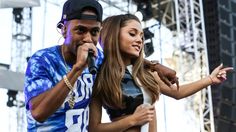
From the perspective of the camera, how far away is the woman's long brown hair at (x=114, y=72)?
1.42 metres

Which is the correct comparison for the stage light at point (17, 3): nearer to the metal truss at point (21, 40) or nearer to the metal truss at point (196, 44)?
the metal truss at point (21, 40)

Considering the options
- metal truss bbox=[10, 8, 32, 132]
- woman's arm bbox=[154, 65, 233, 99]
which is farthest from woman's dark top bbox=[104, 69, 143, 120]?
metal truss bbox=[10, 8, 32, 132]

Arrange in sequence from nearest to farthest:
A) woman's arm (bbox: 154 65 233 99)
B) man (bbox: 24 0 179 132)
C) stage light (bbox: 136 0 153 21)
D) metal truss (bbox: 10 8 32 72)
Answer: man (bbox: 24 0 179 132) < woman's arm (bbox: 154 65 233 99) < metal truss (bbox: 10 8 32 72) < stage light (bbox: 136 0 153 21)

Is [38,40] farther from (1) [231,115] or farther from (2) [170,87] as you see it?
(1) [231,115]

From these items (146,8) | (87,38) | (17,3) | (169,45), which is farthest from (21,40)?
(87,38)

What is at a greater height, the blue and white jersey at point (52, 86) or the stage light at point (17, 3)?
the stage light at point (17, 3)

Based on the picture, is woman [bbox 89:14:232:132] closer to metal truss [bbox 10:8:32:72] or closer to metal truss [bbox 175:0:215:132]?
metal truss [bbox 10:8:32:72]

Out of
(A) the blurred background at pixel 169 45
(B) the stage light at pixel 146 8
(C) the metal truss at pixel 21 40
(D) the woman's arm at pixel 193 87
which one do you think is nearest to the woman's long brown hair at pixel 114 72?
(D) the woman's arm at pixel 193 87

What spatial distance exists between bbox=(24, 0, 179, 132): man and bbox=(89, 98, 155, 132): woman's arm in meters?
0.08

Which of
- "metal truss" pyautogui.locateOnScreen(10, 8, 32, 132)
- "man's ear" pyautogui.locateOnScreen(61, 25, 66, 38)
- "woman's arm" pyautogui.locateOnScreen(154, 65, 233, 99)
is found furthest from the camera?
"metal truss" pyautogui.locateOnScreen(10, 8, 32, 132)

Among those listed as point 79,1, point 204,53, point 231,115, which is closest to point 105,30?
point 79,1

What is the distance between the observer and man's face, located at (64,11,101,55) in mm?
1207

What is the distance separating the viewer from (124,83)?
1.46 m

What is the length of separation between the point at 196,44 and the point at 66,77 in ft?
23.2
